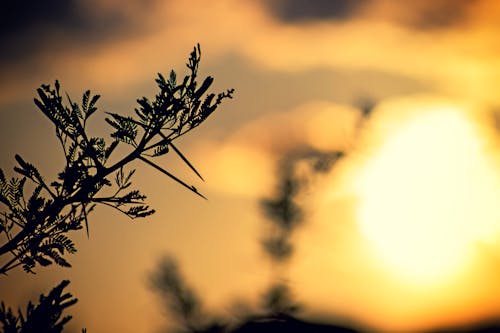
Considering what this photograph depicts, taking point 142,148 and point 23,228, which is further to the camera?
point 23,228

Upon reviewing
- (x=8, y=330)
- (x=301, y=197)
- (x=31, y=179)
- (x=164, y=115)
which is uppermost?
(x=301, y=197)

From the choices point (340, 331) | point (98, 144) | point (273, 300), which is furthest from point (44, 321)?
point (273, 300)

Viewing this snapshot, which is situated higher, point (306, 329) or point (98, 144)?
point (98, 144)

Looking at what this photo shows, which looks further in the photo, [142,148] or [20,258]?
[20,258]

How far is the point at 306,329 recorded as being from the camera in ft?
12.6

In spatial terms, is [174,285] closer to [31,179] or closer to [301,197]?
[301,197]

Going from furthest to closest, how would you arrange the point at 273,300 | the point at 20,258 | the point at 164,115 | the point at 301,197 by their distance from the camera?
the point at 301,197 → the point at 273,300 → the point at 20,258 → the point at 164,115

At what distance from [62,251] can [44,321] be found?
562mm

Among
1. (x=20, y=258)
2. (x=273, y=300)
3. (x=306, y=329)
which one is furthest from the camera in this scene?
(x=273, y=300)

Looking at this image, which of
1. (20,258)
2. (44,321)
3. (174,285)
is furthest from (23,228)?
(174,285)

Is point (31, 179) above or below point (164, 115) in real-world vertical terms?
below

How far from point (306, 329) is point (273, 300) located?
4514 mm

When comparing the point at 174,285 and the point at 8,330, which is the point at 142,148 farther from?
the point at 174,285

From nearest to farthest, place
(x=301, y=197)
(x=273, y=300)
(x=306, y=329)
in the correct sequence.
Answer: (x=306, y=329) → (x=273, y=300) → (x=301, y=197)
